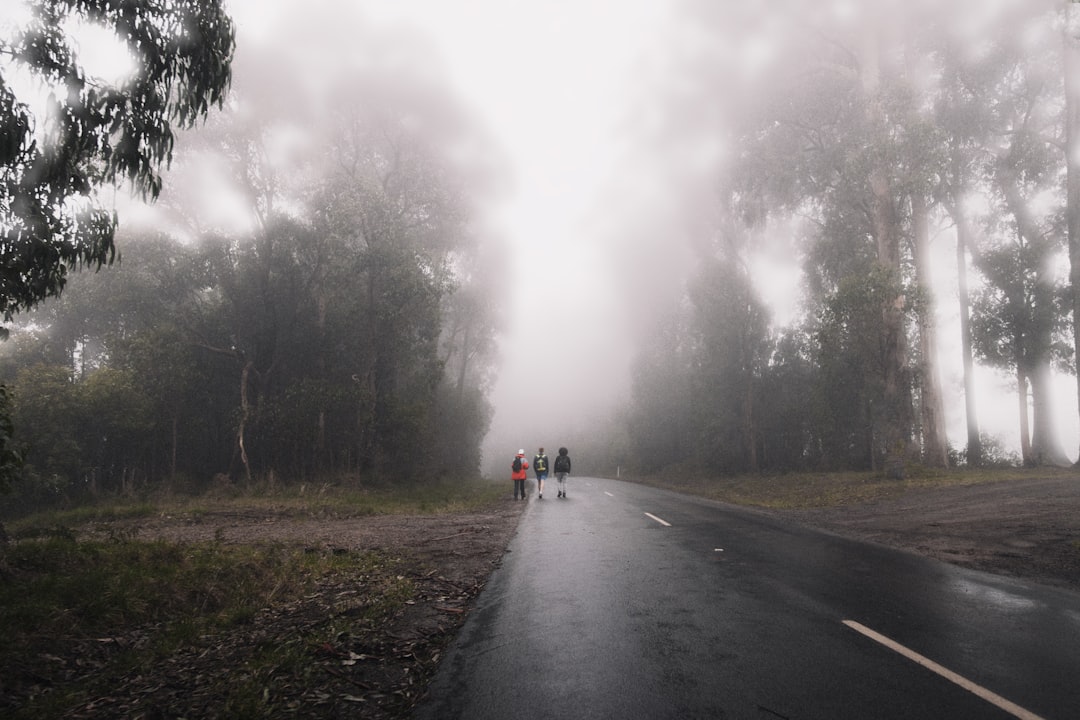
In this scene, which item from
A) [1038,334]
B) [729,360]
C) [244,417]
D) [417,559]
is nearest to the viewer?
[417,559]

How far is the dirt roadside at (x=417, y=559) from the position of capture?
4.14m

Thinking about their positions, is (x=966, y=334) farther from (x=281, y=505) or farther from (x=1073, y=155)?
(x=281, y=505)

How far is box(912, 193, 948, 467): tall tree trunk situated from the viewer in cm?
2081

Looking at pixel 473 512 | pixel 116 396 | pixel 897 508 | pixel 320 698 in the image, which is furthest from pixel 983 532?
pixel 116 396

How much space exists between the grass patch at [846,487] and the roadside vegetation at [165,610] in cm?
1350

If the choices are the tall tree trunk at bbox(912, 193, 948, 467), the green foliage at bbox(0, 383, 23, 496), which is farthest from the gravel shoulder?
the green foliage at bbox(0, 383, 23, 496)

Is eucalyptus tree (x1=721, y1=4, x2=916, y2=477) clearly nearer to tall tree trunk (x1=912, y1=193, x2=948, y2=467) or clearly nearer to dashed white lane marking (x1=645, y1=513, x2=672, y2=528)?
tall tree trunk (x1=912, y1=193, x2=948, y2=467)

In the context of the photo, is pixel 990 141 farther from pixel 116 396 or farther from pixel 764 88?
pixel 116 396

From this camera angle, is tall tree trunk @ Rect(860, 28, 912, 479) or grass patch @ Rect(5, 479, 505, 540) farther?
tall tree trunk @ Rect(860, 28, 912, 479)

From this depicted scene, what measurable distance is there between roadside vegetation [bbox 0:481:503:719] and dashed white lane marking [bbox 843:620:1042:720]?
4.39 m

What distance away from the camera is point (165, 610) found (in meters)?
6.20

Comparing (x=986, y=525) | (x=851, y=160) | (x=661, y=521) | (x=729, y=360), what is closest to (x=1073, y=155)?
(x=851, y=160)

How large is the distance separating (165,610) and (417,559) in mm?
3662

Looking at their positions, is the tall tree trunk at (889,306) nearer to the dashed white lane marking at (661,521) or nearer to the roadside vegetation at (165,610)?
the dashed white lane marking at (661,521)
